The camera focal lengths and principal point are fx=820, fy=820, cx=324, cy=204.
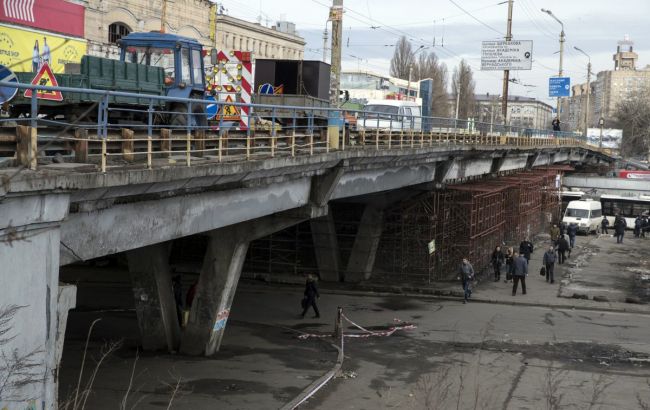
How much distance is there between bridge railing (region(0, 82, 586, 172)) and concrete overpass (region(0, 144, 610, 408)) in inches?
14.4

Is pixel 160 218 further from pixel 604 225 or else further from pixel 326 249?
pixel 604 225

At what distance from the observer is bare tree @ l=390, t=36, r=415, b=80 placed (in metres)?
107

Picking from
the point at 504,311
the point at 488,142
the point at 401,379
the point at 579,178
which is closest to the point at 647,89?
the point at 579,178

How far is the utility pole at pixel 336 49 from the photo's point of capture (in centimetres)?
1950

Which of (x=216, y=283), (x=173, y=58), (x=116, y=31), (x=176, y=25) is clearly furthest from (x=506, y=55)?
(x=216, y=283)

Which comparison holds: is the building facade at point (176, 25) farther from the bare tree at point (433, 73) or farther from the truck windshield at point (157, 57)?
the bare tree at point (433, 73)

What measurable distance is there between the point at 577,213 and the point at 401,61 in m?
61.7

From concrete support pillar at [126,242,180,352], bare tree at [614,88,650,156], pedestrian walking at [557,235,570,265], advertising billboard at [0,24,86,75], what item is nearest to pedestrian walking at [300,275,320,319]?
concrete support pillar at [126,242,180,352]

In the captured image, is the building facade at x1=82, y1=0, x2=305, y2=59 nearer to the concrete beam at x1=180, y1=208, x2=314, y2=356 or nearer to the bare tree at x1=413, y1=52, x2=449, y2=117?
the concrete beam at x1=180, y1=208, x2=314, y2=356

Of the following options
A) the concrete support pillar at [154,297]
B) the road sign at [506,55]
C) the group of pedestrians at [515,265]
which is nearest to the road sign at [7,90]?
the concrete support pillar at [154,297]

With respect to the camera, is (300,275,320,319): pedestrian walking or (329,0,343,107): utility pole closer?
(329,0,343,107): utility pole

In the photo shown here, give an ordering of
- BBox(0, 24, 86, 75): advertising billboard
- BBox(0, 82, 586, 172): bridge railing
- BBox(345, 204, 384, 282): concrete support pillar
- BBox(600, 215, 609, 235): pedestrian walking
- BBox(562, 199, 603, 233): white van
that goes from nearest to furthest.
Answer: BBox(0, 82, 586, 172): bridge railing < BBox(0, 24, 86, 75): advertising billboard < BBox(345, 204, 384, 282): concrete support pillar < BBox(562, 199, 603, 233): white van < BBox(600, 215, 609, 235): pedestrian walking

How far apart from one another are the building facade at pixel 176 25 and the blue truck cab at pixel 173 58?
7.79 m

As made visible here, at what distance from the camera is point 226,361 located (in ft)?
58.5
